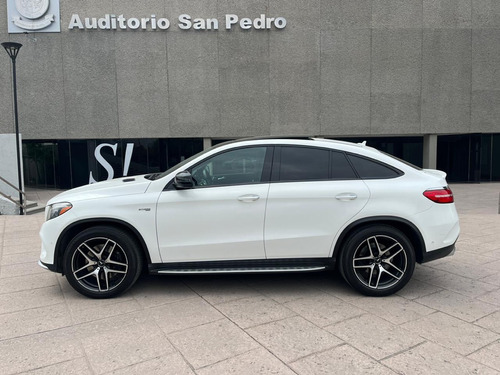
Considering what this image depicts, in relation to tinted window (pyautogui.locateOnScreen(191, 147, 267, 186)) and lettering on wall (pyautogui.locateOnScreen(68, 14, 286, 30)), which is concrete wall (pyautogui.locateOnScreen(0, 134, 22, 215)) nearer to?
lettering on wall (pyautogui.locateOnScreen(68, 14, 286, 30))

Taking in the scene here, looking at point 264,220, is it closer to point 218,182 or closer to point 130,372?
point 218,182

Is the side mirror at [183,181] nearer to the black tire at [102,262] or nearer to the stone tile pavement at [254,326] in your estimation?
the black tire at [102,262]

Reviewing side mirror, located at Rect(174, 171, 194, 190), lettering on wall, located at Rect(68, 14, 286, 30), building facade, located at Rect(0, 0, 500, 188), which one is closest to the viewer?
side mirror, located at Rect(174, 171, 194, 190)

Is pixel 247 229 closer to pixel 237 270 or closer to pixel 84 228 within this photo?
pixel 237 270

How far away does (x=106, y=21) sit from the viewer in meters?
17.4

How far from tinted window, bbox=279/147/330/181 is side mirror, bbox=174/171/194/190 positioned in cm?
98

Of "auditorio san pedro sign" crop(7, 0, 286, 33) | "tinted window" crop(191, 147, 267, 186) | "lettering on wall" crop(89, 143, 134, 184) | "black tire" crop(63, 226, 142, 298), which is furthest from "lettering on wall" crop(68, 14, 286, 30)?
"black tire" crop(63, 226, 142, 298)

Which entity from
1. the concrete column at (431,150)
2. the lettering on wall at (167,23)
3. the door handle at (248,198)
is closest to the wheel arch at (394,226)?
the door handle at (248,198)

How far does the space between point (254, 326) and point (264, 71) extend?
1587cm

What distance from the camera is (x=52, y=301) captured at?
4.23 meters

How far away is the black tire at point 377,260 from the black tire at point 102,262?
229 centimetres

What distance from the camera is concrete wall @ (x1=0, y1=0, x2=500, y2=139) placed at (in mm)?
17484

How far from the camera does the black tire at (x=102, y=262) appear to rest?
13.3ft

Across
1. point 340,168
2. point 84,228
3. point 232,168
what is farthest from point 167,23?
point 340,168
